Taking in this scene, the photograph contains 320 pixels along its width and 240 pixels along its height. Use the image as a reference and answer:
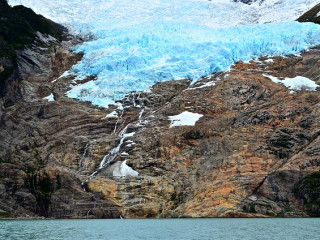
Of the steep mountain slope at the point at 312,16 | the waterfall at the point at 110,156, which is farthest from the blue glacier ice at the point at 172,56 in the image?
the waterfall at the point at 110,156

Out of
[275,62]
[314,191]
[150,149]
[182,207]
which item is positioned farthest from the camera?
[275,62]

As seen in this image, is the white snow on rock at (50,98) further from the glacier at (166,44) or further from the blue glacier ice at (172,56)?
the glacier at (166,44)

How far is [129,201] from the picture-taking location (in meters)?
69.4

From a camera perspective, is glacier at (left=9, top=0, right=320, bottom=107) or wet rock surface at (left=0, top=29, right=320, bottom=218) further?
glacier at (left=9, top=0, right=320, bottom=107)

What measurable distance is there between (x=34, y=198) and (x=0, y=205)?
5.23 meters

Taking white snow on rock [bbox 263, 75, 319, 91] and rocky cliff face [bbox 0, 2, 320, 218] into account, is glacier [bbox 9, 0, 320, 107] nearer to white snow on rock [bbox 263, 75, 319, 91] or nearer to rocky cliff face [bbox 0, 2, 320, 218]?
rocky cliff face [bbox 0, 2, 320, 218]

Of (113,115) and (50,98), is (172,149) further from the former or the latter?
(50,98)

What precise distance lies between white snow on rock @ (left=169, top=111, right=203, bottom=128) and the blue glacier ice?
39.7 feet

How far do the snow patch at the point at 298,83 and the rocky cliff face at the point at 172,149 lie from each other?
1600 millimetres

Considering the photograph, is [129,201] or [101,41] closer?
[129,201]

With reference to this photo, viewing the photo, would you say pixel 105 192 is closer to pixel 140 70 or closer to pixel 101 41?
pixel 140 70

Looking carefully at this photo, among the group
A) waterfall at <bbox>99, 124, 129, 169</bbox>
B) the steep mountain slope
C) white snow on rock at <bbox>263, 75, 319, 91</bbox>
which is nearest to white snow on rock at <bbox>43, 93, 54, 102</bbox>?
waterfall at <bbox>99, 124, 129, 169</bbox>

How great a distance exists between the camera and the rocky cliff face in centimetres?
6515

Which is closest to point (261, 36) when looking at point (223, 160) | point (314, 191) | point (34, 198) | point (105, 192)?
point (223, 160)
